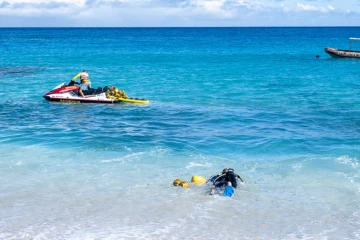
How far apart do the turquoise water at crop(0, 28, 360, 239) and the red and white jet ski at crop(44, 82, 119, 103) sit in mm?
752

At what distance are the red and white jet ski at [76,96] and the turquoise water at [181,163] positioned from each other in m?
0.75

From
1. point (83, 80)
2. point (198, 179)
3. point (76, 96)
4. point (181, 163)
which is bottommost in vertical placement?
point (181, 163)

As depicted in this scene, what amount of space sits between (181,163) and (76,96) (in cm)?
1486

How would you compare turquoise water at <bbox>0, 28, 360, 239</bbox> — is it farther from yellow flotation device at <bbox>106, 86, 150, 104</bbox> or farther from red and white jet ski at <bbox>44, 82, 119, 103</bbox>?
yellow flotation device at <bbox>106, 86, 150, 104</bbox>

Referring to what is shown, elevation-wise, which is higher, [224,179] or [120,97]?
[120,97]

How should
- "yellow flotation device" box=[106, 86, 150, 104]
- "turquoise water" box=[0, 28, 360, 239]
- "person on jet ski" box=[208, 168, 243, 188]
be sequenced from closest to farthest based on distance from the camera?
"turquoise water" box=[0, 28, 360, 239], "person on jet ski" box=[208, 168, 243, 188], "yellow flotation device" box=[106, 86, 150, 104]

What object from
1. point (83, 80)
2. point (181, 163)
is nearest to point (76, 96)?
point (83, 80)

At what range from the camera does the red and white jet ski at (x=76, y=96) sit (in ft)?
105

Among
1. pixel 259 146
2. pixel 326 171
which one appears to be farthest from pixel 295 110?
pixel 326 171

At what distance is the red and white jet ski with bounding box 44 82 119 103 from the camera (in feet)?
105

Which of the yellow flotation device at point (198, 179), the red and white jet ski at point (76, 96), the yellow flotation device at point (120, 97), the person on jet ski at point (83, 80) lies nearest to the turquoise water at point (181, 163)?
the yellow flotation device at point (198, 179)

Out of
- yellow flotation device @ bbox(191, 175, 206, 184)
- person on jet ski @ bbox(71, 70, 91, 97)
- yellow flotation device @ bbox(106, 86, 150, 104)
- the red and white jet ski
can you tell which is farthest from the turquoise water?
person on jet ski @ bbox(71, 70, 91, 97)

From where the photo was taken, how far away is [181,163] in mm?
19531

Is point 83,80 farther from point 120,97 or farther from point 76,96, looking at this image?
point 120,97
